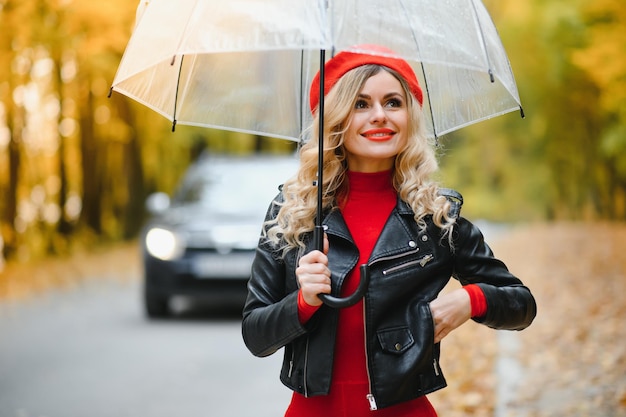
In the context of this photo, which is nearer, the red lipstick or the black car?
the red lipstick

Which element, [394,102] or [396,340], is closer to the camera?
[396,340]

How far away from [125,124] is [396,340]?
65.6ft

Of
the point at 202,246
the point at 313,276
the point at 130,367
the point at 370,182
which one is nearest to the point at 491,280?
the point at 370,182

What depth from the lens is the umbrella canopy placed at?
8.98 feet

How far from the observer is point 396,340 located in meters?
2.51

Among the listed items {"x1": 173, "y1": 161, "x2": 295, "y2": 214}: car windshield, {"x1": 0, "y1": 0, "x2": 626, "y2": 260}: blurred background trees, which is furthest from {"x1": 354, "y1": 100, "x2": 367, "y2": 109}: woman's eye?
{"x1": 0, "y1": 0, "x2": 626, "y2": 260}: blurred background trees

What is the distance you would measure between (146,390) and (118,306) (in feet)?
16.4

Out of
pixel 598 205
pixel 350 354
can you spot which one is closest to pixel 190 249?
pixel 350 354

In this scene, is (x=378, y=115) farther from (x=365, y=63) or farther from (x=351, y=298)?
(x=351, y=298)

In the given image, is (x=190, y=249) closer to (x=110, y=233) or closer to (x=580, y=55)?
(x=580, y=55)

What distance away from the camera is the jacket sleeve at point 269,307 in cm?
253

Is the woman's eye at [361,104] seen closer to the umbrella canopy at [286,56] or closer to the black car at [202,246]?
the umbrella canopy at [286,56]

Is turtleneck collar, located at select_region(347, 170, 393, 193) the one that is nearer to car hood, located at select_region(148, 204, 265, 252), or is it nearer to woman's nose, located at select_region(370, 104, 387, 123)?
woman's nose, located at select_region(370, 104, 387, 123)

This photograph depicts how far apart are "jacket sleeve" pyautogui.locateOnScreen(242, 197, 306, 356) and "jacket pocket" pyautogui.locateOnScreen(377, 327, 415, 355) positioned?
218mm
